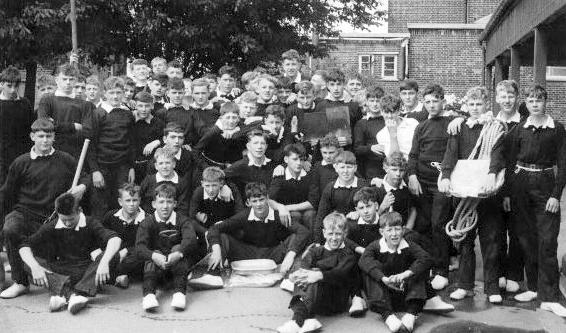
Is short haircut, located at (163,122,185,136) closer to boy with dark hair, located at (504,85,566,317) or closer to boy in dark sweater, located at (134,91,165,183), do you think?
boy in dark sweater, located at (134,91,165,183)

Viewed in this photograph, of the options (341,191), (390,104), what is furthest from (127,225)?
(390,104)

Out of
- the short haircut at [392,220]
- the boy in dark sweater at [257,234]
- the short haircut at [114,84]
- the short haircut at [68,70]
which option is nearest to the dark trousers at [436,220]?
the short haircut at [392,220]

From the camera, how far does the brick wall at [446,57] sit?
29.2 meters

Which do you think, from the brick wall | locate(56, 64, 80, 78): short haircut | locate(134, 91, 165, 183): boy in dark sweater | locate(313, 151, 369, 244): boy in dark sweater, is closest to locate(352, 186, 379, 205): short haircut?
locate(313, 151, 369, 244): boy in dark sweater

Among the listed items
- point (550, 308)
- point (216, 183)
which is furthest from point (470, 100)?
point (216, 183)

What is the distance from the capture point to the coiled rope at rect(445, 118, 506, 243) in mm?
6270

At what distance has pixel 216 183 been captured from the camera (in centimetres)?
692

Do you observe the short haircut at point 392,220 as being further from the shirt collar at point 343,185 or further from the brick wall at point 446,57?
the brick wall at point 446,57

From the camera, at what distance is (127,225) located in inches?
269

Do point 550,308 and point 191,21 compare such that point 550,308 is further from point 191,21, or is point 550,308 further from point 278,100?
point 191,21

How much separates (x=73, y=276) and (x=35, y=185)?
3.05 ft

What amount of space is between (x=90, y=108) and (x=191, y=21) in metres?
10.6

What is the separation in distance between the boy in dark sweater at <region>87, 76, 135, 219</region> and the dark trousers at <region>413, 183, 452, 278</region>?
111 inches

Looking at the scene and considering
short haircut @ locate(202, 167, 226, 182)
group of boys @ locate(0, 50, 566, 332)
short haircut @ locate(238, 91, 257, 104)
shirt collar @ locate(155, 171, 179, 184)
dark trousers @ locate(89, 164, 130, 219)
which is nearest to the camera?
group of boys @ locate(0, 50, 566, 332)
